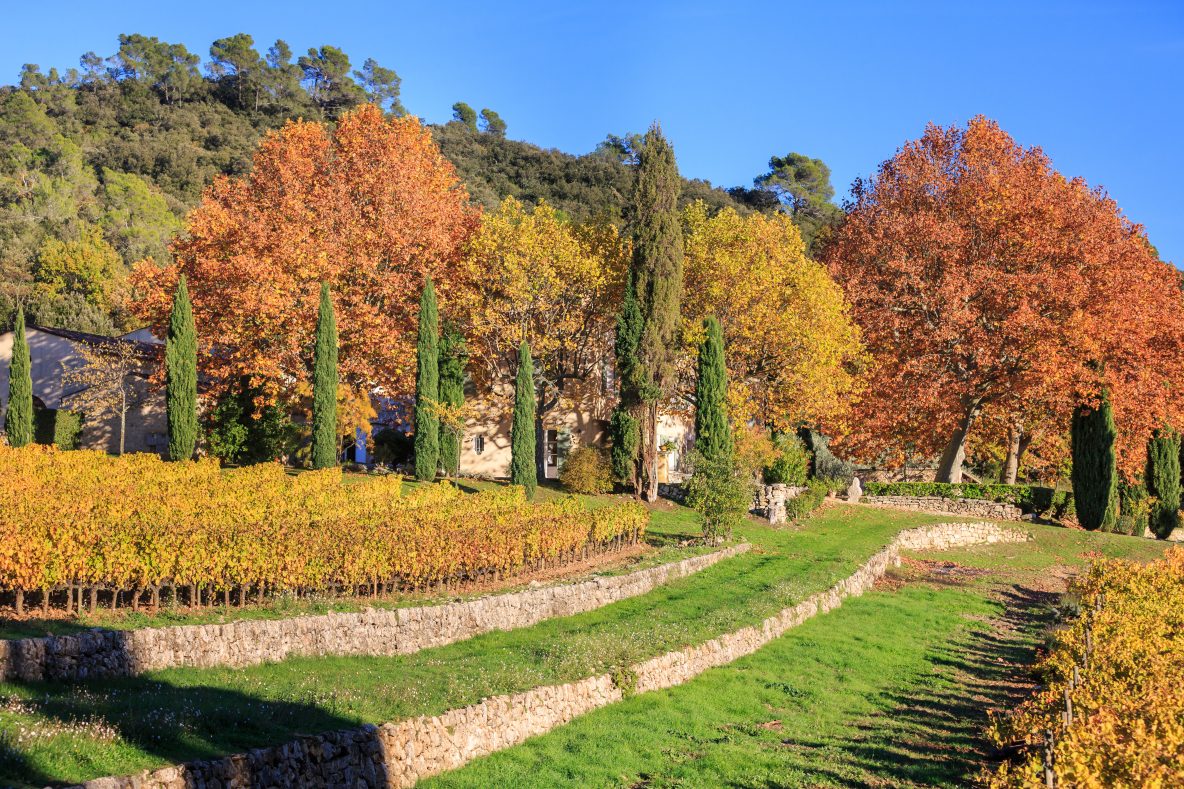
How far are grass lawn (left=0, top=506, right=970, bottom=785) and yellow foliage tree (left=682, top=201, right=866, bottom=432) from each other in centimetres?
1378

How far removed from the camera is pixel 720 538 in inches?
1115

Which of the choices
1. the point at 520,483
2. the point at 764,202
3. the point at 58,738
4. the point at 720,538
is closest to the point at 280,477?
the point at 520,483

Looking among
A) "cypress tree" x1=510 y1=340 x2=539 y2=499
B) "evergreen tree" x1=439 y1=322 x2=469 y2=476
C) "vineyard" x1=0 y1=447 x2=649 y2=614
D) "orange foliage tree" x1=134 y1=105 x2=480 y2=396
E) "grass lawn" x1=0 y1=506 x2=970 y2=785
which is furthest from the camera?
"evergreen tree" x1=439 y1=322 x2=469 y2=476

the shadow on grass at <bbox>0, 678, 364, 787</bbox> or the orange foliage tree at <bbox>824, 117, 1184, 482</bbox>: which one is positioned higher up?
the orange foliage tree at <bbox>824, 117, 1184, 482</bbox>

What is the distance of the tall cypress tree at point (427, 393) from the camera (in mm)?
33188

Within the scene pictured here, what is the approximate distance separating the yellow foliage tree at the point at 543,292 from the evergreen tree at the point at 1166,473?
21.4 metres

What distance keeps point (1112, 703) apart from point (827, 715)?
467 centimetres

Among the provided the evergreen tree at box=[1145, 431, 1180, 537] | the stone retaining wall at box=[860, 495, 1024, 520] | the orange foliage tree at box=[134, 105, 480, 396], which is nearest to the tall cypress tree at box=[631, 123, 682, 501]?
the orange foliage tree at box=[134, 105, 480, 396]

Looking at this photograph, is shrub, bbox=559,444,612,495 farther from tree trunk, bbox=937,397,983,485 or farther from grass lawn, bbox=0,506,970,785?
tree trunk, bbox=937,397,983,485

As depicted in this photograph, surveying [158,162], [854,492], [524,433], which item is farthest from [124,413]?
[158,162]

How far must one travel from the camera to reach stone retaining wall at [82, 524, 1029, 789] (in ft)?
29.5

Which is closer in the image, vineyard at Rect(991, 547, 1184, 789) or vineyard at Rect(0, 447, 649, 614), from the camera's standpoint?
vineyard at Rect(991, 547, 1184, 789)

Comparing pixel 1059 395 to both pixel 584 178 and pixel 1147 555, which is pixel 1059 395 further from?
pixel 584 178

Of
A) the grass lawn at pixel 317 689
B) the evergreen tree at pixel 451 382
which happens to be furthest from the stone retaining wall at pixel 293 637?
the evergreen tree at pixel 451 382
